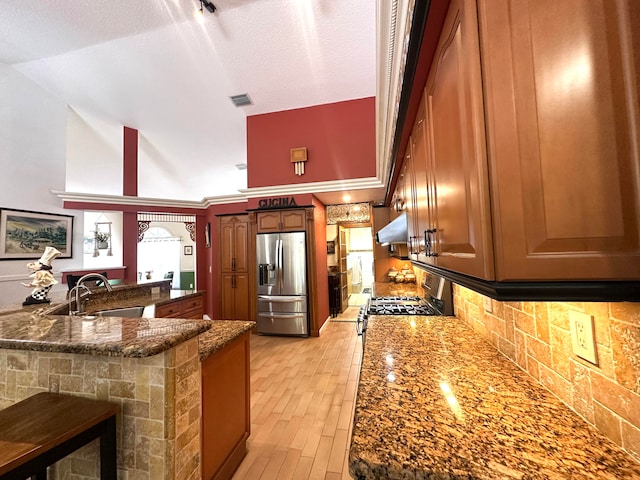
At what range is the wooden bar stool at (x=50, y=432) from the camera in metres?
0.78

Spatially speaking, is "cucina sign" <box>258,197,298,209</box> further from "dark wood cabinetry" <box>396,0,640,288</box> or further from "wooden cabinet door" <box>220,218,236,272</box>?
"dark wood cabinetry" <box>396,0,640,288</box>

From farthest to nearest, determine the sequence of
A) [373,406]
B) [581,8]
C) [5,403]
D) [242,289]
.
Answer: [242,289], [5,403], [373,406], [581,8]

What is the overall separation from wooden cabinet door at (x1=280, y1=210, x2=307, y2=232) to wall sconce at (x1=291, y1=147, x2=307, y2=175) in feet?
2.31

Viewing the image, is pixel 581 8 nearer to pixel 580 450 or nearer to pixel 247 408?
pixel 580 450

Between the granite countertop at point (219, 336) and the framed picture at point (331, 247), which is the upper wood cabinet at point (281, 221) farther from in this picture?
the granite countertop at point (219, 336)

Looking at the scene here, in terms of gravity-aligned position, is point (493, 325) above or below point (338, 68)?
below

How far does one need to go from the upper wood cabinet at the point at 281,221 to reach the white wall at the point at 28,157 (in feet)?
12.0

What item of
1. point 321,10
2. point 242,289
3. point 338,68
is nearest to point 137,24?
point 321,10

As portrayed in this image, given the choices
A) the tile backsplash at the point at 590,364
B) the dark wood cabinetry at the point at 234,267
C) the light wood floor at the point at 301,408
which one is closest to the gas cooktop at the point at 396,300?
the light wood floor at the point at 301,408

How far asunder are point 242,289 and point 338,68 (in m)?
3.91

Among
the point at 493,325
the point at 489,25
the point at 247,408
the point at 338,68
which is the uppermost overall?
the point at 338,68

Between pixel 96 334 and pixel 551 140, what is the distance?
1670 millimetres

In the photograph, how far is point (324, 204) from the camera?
16.8 ft

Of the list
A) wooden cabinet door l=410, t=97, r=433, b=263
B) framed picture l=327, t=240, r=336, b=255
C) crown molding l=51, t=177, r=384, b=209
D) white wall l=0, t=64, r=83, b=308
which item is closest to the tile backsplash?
wooden cabinet door l=410, t=97, r=433, b=263
